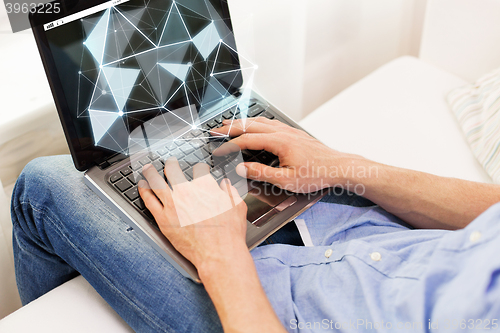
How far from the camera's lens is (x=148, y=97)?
29.0 inches

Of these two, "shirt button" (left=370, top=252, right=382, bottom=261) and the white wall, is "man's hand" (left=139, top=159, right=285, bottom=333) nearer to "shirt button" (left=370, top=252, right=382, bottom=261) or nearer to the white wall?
"shirt button" (left=370, top=252, right=382, bottom=261)

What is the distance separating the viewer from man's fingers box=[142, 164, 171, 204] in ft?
2.11

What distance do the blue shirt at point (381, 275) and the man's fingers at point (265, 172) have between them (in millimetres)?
83

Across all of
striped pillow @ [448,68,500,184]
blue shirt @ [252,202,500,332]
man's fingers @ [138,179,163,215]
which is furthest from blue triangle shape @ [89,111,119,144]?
striped pillow @ [448,68,500,184]

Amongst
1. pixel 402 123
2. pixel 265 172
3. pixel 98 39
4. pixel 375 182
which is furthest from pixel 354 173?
pixel 98 39

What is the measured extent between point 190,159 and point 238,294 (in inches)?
11.0

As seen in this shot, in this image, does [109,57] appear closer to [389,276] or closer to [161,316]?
[161,316]

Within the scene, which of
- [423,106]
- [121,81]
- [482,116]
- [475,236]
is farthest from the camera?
[423,106]

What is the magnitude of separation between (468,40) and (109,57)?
97 cm

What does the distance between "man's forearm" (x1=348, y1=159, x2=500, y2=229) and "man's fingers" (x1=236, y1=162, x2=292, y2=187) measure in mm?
121

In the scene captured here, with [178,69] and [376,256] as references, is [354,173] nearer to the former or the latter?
[376,256]

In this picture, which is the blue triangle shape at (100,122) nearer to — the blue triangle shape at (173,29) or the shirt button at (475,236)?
the blue triangle shape at (173,29)

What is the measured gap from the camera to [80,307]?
688 mm

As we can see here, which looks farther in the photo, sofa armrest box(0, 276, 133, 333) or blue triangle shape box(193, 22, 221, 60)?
blue triangle shape box(193, 22, 221, 60)
